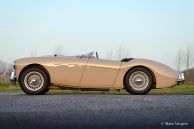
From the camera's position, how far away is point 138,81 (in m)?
9.36

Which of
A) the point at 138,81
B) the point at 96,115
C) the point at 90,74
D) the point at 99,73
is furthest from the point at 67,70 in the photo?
the point at 96,115

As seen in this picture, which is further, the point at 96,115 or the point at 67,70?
the point at 67,70

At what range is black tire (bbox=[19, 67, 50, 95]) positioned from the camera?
936 centimetres

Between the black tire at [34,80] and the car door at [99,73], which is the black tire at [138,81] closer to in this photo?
the car door at [99,73]

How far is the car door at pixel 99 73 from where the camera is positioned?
9.34 meters

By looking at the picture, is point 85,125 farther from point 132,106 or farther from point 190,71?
point 190,71

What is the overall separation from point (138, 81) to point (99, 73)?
0.82 m

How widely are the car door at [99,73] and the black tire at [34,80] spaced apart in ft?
2.51

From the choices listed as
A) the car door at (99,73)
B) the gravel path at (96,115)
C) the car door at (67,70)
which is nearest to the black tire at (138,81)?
the car door at (99,73)

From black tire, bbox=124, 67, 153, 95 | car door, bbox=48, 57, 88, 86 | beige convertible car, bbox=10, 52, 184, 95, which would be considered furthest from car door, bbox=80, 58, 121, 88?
black tire, bbox=124, 67, 153, 95

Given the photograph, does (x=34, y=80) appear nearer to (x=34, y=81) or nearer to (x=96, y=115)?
(x=34, y=81)

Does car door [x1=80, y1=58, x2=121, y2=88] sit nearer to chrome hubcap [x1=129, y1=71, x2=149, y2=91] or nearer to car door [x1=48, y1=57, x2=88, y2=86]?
car door [x1=48, y1=57, x2=88, y2=86]

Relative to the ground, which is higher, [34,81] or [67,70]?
[67,70]

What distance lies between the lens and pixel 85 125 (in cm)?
474
